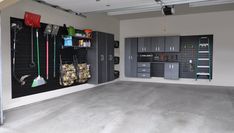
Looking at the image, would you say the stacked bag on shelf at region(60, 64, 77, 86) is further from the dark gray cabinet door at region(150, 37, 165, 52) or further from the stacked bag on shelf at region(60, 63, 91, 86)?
the dark gray cabinet door at region(150, 37, 165, 52)

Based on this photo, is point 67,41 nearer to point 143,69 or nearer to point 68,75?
point 68,75

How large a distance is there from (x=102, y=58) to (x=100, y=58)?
0.47 feet

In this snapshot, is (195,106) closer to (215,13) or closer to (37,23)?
(37,23)

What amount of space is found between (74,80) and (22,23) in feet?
7.70

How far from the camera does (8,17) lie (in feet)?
13.7

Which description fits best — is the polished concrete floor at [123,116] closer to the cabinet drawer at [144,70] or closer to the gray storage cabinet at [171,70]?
the gray storage cabinet at [171,70]

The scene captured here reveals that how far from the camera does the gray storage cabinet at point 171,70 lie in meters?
8.04

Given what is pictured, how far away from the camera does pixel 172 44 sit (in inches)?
318

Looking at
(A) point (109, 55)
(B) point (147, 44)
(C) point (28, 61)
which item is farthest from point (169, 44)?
(C) point (28, 61)

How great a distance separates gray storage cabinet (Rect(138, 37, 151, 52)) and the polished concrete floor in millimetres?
3803

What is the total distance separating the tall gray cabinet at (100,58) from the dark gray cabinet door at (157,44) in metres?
2.21

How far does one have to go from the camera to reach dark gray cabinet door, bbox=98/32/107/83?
6637mm

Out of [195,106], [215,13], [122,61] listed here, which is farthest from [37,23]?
[215,13]

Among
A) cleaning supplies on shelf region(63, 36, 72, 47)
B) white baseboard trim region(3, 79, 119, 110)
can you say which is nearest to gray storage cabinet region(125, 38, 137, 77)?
white baseboard trim region(3, 79, 119, 110)
